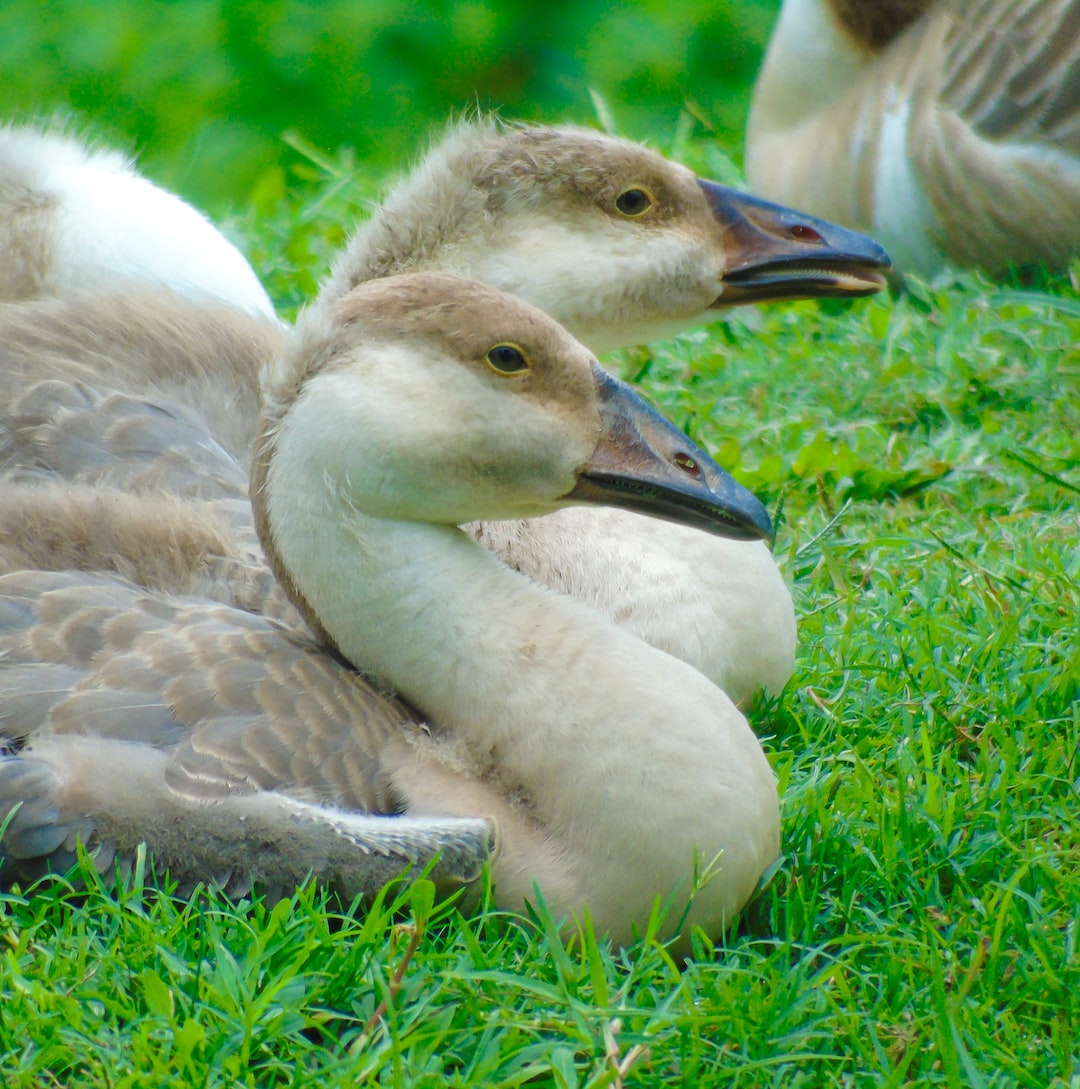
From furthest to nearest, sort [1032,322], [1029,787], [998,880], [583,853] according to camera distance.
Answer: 1. [1032,322]
2. [1029,787]
3. [998,880]
4. [583,853]

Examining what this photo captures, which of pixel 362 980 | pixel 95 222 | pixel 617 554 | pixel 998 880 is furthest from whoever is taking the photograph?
pixel 95 222

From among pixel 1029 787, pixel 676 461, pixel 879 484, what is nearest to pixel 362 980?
pixel 676 461

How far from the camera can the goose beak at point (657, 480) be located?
328 centimetres

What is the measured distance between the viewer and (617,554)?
390 centimetres

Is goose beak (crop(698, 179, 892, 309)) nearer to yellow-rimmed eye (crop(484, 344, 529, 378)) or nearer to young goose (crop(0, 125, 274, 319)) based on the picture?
yellow-rimmed eye (crop(484, 344, 529, 378))

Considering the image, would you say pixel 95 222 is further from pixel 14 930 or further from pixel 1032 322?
pixel 1032 322

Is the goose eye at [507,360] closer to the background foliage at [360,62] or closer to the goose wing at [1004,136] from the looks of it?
the goose wing at [1004,136]

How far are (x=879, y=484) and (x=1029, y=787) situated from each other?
1750 millimetres

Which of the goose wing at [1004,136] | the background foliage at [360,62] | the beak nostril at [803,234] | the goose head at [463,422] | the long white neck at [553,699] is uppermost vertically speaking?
the goose wing at [1004,136]

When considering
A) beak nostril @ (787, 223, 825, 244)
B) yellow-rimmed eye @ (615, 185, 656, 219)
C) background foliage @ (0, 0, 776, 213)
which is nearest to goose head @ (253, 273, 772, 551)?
yellow-rimmed eye @ (615, 185, 656, 219)

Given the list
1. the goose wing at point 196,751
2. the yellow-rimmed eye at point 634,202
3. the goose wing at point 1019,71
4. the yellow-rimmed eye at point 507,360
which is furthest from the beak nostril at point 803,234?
the goose wing at point 1019,71

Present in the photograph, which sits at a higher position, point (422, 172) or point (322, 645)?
point (422, 172)

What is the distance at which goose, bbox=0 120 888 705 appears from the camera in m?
3.82

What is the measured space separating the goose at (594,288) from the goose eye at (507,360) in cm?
71
